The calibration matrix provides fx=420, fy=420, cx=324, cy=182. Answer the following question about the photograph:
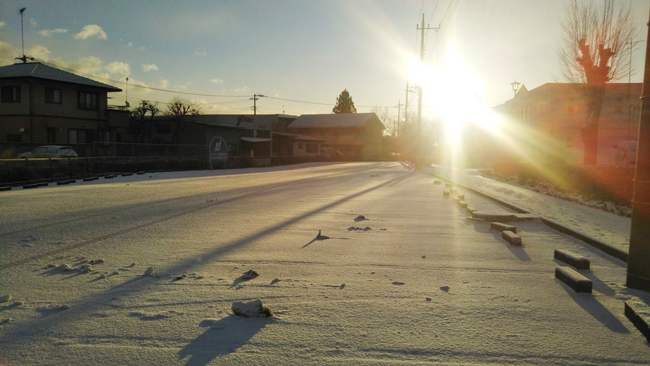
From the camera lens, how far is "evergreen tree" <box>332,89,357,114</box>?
106m

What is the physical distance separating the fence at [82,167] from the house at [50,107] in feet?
31.0

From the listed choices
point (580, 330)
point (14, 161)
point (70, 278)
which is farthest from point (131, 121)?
point (580, 330)

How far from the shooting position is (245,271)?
4945mm

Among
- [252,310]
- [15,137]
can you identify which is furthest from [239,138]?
[252,310]

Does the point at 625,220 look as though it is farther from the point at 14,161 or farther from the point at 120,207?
the point at 14,161

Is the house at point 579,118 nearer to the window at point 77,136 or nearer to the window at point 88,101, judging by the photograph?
the window at point 88,101

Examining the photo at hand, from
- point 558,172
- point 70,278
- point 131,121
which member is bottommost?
point 70,278

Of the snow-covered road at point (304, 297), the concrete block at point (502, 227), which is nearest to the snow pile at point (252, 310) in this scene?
the snow-covered road at point (304, 297)

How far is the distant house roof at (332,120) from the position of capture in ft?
242

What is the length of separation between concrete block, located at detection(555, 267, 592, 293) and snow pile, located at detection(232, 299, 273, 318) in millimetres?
3103

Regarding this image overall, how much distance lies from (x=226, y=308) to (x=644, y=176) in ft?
14.4

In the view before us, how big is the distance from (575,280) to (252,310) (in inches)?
129

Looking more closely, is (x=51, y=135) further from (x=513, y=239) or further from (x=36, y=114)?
(x=513, y=239)

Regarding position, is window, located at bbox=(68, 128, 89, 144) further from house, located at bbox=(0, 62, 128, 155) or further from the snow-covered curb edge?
the snow-covered curb edge
